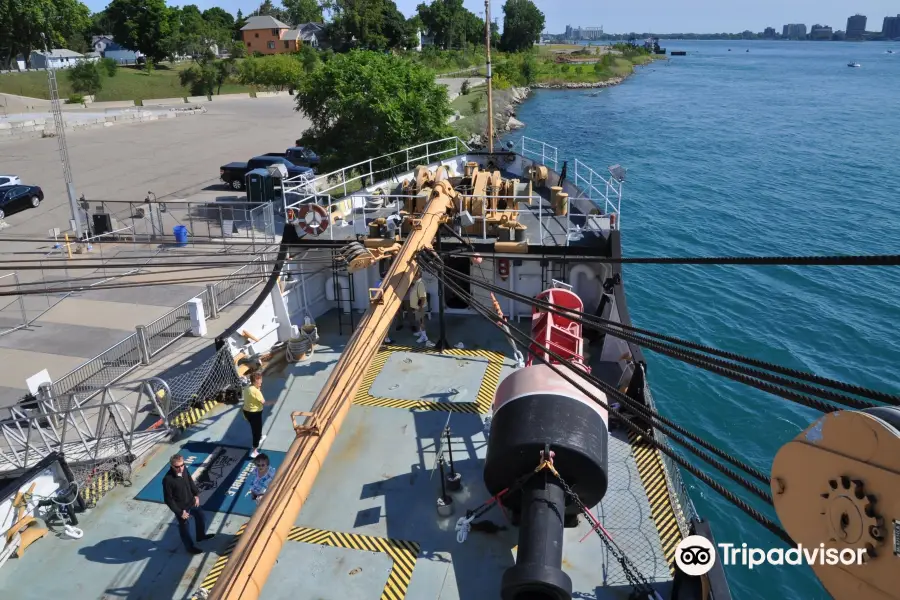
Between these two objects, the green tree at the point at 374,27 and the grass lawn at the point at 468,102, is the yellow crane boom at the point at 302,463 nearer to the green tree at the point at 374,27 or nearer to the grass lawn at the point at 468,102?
the grass lawn at the point at 468,102

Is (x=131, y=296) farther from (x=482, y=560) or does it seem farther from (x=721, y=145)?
(x=721, y=145)

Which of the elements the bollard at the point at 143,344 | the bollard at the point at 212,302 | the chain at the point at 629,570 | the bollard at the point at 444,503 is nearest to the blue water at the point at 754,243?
the chain at the point at 629,570

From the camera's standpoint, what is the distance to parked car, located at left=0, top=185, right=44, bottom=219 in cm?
3462

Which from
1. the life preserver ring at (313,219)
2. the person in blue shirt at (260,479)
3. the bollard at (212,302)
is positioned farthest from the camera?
the bollard at (212,302)

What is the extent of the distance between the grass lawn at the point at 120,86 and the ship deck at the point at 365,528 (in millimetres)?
84989

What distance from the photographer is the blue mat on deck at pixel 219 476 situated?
10030mm

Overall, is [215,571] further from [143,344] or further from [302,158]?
[302,158]

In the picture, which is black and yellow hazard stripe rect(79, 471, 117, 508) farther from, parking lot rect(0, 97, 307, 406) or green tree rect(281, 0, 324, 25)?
green tree rect(281, 0, 324, 25)

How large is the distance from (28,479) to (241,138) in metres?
55.2

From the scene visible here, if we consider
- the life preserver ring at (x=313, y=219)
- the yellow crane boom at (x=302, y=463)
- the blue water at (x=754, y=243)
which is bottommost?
the blue water at (x=754, y=243)

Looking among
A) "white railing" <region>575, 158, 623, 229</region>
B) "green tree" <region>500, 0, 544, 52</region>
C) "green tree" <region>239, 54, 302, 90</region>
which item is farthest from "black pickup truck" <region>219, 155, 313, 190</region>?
"green tree" <region>500, 0, 544, 52</region>

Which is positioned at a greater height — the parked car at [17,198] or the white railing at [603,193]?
the white railing at [603,193]

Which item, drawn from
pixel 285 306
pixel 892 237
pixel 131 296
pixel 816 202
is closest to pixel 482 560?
pixel 285 306

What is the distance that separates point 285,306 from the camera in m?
14.6
